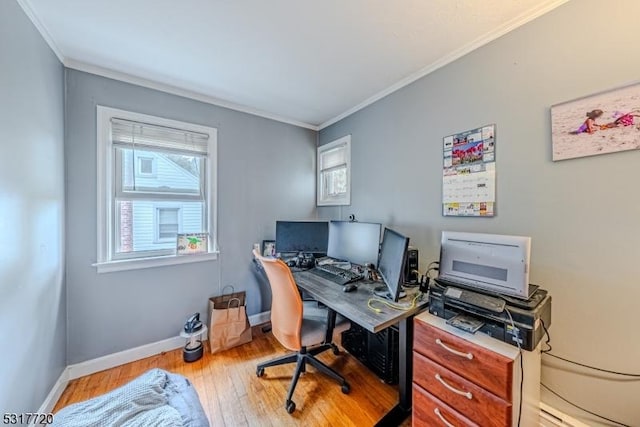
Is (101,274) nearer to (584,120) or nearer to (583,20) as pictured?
(584,120)

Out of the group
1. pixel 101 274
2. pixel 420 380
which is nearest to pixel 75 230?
pixel 101 274

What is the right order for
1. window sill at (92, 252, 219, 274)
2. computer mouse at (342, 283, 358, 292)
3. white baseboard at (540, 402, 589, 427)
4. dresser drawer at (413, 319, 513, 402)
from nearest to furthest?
dresser drawer at (413, 319, 513, 402) → white baseboard at (540, 402, 589, 427) → computer mouse at (342, 283, 358, 292) → window sill at (92, 252, 219, 274)

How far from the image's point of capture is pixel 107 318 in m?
2.03

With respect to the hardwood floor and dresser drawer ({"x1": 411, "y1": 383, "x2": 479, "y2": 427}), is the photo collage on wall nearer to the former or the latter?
dresser drawer ({"x1": 411, "y1": 383, "x2": 479, "y2": 427})

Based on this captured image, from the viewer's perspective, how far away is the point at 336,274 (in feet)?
6.82

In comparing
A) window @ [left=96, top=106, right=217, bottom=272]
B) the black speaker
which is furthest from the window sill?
the black speaker

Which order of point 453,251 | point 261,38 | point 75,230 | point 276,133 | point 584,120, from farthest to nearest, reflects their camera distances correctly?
1. point 276,133
2. point 75,230
3. point 261,38
4. point 453,251
5. point 584,120

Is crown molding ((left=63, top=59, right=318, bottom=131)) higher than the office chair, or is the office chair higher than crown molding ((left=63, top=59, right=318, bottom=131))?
crown molding ((left=63, top=59, right=318, bottom=131))

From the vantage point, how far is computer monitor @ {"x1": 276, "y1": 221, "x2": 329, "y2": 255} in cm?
261

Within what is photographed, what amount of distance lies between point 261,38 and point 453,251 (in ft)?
5.90

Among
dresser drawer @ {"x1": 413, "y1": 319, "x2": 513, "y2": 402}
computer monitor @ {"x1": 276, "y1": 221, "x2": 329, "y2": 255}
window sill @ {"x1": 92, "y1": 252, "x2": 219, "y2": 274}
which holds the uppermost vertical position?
computer monitor @ {"x1": 276, "y1": 221, "x2": 329, "y2": 255}

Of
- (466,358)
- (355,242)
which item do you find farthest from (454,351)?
(355,242)

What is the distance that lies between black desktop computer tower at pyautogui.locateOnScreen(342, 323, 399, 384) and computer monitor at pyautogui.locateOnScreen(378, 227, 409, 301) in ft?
1.35

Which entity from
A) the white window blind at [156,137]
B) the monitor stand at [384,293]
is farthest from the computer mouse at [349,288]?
the white window blind at [156,137]
